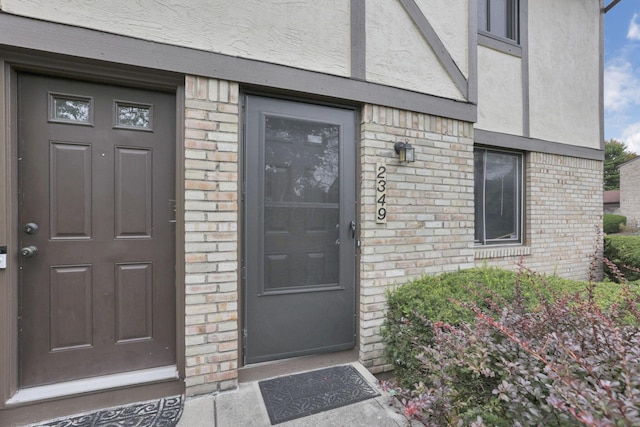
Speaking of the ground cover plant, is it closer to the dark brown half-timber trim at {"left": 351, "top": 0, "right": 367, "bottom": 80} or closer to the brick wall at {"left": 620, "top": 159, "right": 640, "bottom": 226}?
the dark brown half-timber trim at {"left": 351, "top": 0, "right": 367, "bottom": 80}

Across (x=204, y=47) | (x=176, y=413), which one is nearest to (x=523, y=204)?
(x=204, y=47)

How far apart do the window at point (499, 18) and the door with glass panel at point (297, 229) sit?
3.08m

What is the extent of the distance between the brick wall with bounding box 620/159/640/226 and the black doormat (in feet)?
85.3

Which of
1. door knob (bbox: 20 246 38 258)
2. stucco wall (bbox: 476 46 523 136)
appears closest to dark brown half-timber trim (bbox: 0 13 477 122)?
door knob (bbox: 20 246 38 258)

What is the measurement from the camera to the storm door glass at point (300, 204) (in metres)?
2.38

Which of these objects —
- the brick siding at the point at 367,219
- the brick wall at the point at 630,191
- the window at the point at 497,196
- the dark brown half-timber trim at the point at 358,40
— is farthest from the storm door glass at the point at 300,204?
the brick wall at the point at 630,191

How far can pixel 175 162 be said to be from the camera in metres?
2.20

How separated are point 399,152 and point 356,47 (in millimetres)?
1015

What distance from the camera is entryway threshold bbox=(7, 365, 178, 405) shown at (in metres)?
1.86

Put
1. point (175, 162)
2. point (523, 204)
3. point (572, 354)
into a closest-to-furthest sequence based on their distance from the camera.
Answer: point (572, 354), point (175, 162), point (523, 204)

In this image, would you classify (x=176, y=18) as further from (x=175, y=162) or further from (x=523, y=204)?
(x=523, y=204)

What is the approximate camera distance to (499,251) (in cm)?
400

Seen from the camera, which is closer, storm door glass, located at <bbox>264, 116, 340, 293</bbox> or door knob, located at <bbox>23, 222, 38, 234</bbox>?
door knob, located at <bbox>23, 222, 38, 234</bbox>

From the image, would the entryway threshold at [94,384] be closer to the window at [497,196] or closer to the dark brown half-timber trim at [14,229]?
the dark brown half-timber trim at [14,229]
